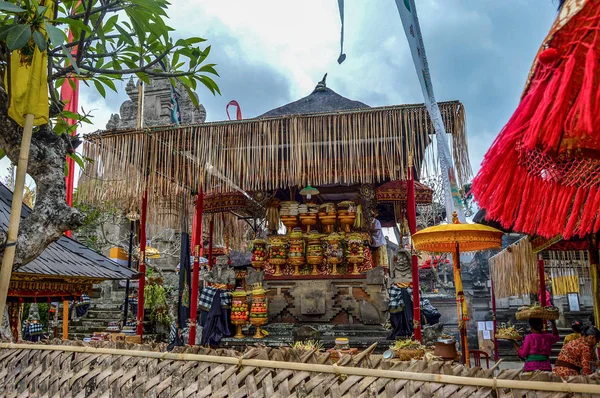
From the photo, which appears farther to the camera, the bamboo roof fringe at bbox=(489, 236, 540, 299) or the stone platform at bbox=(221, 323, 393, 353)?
the bamboo roof fringe at bbox=(489, 236, 540, 299)

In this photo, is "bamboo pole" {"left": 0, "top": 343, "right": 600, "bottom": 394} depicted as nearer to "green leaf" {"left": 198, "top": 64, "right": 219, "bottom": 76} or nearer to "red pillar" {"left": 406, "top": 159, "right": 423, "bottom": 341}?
"green leaf" {"left": 198, "top": 64, "right": 219, "bottom": 76}

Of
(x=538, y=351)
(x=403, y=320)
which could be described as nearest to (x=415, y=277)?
(x=403, y=320)

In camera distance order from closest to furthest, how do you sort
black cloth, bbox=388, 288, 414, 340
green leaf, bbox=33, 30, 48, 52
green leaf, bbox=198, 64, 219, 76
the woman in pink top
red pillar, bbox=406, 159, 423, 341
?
green leaf, bbox=33, 30, 48, 52 → green leaf, bbox=198, 64, 219, 76 → the woman in pink top → red pillar, bbox=406, 159, 423, 341 → black cloth, bbox=388, 288, 414, 340

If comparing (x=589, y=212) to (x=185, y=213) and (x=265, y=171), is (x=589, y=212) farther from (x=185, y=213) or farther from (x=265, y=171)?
(x=185, y=213)

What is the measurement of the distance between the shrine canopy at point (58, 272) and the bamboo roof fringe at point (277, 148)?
1817 mm

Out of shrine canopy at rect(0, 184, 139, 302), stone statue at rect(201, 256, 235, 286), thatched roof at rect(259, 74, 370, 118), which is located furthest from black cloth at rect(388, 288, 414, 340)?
stone statue at rect(201, 256, 235, 286)

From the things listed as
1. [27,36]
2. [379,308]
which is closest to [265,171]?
[379,308]

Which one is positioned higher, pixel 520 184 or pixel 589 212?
pixel 520 184

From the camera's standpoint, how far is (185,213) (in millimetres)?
10359

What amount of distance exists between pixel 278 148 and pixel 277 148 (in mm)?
111

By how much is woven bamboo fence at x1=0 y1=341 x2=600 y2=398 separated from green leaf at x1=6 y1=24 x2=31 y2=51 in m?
1.60

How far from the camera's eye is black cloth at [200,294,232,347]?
827cm

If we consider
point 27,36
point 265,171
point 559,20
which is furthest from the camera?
point 265,171

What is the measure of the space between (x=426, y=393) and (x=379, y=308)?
7325 millimetres
